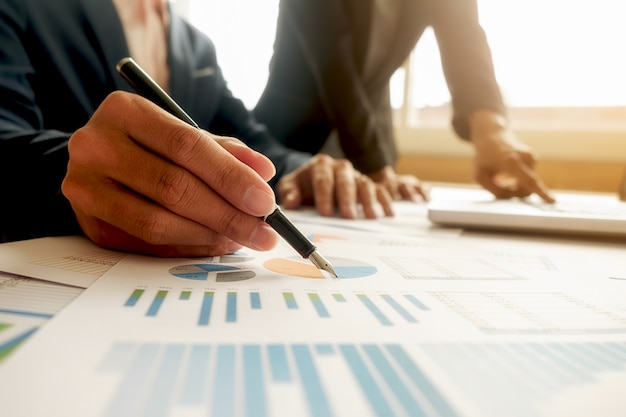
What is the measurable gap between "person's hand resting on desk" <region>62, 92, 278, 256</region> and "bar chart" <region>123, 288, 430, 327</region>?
0.07m

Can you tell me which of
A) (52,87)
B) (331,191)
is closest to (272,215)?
(331,191)

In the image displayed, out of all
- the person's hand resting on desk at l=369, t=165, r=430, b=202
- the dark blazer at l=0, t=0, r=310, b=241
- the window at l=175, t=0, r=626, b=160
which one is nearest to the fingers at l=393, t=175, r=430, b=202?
the person's hand resting on desk at l=369, t=165, r=430, b=202

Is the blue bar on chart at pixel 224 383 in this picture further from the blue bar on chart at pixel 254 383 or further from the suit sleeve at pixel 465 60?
the suit sleeve at pixel 465 60

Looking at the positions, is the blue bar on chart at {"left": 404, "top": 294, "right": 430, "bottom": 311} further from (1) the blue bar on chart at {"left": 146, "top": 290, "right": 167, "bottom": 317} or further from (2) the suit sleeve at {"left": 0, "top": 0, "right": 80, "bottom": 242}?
(2) the suit sleeve at {"left": 0, "top": 0, "right": 80, "bottom": 242}

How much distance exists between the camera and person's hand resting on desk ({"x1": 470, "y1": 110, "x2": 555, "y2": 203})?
2.35 ft

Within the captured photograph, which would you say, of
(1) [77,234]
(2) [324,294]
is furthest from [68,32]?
(2) [324,294]

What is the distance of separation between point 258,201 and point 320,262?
6 cm

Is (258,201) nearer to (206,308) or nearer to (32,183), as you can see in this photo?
(206,308)

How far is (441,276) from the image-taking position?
1.04 ft

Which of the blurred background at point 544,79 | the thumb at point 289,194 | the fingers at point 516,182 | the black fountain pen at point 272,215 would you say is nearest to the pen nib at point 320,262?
the black fountain pen at point 272,215

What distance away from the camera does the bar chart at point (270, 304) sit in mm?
219

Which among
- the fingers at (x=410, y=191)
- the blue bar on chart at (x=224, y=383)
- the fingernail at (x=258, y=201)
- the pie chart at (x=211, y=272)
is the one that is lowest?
the fingers at (x=410, y=191)

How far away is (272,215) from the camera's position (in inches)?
12.3

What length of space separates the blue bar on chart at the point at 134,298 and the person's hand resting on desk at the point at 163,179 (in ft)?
0.22
